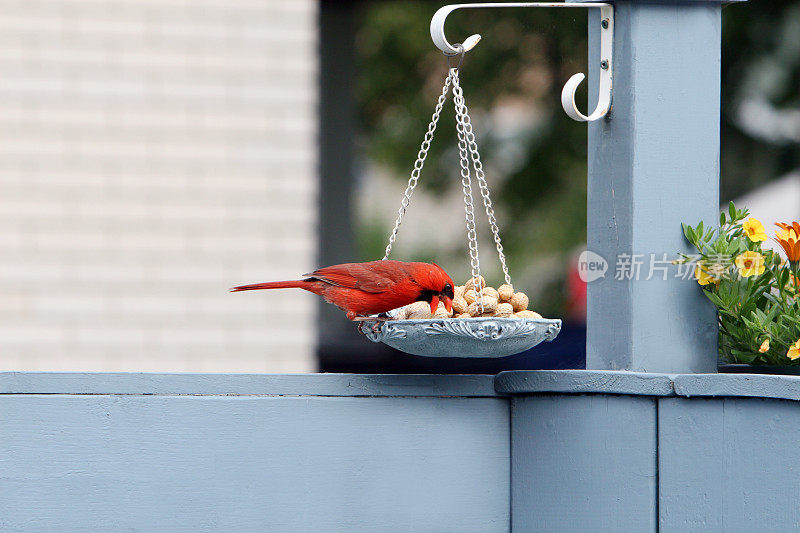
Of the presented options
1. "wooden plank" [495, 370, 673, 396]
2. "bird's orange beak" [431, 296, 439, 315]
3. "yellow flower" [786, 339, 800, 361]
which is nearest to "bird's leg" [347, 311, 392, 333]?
"bird's orange beak" [431, 296, 439, 315]

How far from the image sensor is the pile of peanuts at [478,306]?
287 cm

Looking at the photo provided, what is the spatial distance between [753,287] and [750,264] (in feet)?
0.28

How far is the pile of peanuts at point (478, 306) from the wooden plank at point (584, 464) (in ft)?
0.90

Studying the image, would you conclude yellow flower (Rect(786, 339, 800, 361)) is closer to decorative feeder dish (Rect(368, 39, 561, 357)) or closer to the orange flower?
the orange flower

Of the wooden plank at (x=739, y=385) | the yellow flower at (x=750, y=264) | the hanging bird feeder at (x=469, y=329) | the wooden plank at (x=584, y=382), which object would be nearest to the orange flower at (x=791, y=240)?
the yellow flower at (x=750, y=264)

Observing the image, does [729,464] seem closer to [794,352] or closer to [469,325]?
[794,352]

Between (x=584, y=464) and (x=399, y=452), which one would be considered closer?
(x=584, y=464)

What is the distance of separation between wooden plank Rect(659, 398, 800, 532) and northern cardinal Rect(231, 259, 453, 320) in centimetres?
68

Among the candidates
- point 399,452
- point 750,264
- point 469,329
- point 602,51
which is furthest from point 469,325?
point 602,51

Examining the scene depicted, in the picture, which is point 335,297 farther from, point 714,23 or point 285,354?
point 285,354

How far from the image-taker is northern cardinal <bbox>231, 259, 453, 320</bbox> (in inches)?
108

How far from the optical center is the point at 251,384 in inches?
115

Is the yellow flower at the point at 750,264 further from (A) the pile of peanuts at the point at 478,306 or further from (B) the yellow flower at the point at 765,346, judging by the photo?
(A) the pile of peanuts at the point at 478,306

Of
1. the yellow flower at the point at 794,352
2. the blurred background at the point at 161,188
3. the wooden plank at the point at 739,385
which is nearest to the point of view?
the wooden plank at the point at 739,385
